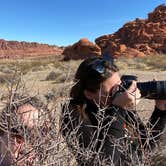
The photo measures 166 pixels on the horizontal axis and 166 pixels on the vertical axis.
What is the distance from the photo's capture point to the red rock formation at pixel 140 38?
190 ft

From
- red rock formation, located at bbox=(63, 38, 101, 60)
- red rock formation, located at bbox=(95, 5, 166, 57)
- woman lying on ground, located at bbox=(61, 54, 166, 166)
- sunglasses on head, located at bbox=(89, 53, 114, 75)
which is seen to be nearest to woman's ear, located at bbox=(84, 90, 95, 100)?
woman lying on ground, located at bbox=(61, 54, 166, 166)

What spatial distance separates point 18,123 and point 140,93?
3.13ft

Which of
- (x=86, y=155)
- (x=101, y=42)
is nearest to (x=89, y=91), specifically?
(x=86, y=155)

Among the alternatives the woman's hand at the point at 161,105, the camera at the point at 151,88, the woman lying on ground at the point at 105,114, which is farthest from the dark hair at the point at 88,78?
the woman's hand at the point at 161,105

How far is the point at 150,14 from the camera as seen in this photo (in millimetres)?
73625

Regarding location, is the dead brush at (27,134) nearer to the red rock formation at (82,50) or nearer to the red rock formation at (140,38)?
the red rock formation at (140,38)

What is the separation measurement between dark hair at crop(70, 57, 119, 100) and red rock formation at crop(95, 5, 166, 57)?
163ft

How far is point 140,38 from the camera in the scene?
64.1 m

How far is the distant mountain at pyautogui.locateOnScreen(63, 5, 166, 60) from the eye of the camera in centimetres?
5541

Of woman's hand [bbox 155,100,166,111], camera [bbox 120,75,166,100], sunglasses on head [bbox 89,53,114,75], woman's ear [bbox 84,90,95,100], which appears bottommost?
woman's hand [bbox 155,100,166,111]

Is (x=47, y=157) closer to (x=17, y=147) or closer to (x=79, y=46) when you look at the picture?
(x=17, y=147)

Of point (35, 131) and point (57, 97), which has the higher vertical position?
point (57, 97)

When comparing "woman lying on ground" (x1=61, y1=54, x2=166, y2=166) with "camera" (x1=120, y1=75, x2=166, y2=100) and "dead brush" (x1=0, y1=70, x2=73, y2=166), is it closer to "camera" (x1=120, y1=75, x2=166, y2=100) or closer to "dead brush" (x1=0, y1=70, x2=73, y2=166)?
"camera" (x1=120, y1=75, x2=166, y2=100)

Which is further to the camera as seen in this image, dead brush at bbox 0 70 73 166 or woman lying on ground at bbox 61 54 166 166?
woman lying on ground at bbox 61 54 166 166
